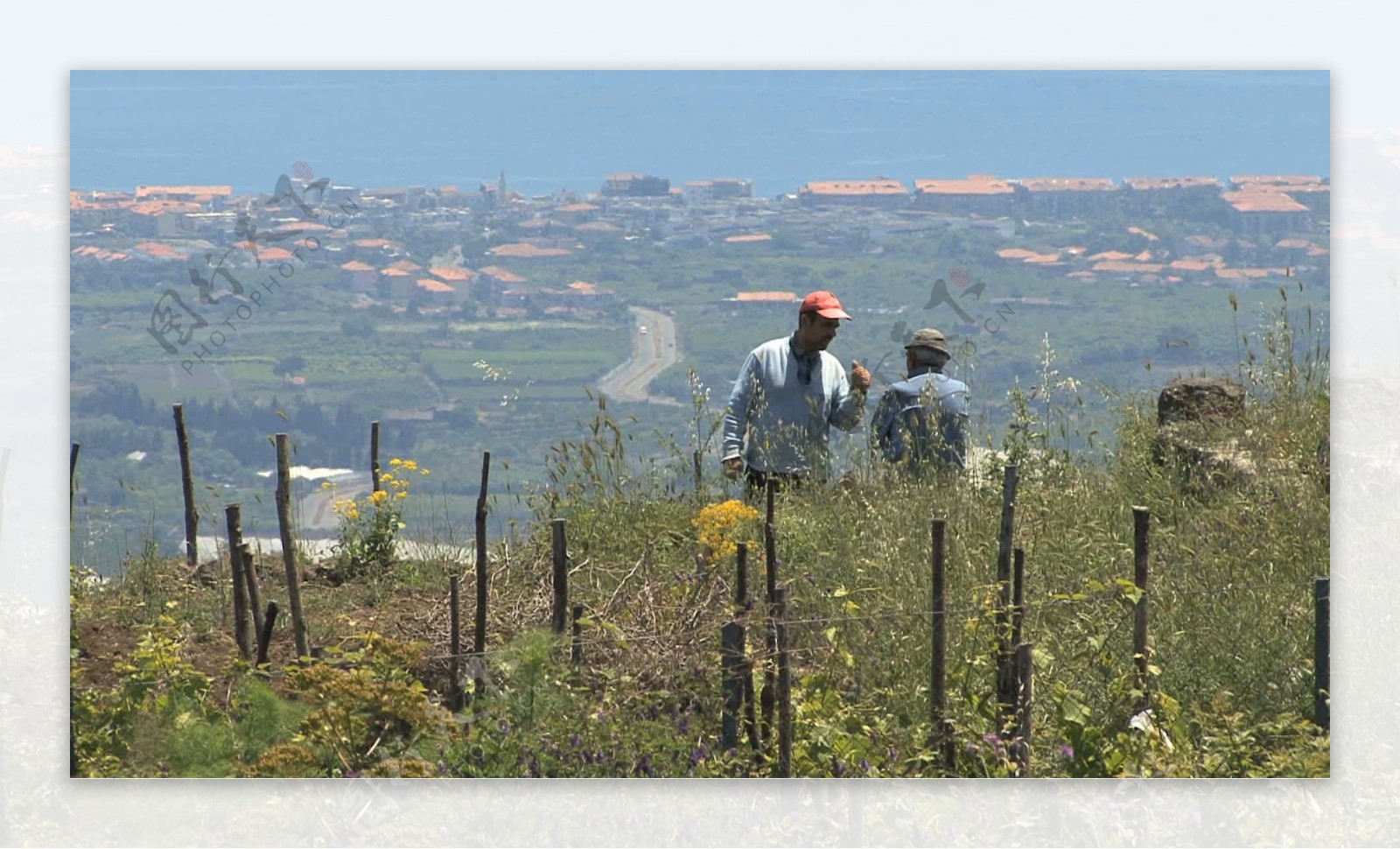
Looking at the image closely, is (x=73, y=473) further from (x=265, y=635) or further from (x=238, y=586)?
(x=265, y=635)

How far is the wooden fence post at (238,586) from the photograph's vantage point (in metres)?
6.36

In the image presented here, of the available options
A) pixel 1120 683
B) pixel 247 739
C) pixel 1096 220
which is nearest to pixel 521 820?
pixel 247 739

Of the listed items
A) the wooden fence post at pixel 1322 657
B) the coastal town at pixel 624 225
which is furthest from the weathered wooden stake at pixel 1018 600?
the coastal town at pixel 624 225

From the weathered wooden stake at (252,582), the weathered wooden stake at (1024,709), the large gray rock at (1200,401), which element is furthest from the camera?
the large gray rock at (1200,401)

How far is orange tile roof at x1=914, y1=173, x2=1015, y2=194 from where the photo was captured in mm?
9977

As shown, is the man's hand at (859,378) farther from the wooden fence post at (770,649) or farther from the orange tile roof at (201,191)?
the orange tile roof at (201,191)

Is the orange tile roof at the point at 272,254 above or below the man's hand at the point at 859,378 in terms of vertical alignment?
above

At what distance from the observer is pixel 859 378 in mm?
8094

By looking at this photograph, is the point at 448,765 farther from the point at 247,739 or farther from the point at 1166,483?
the point at 1166,483

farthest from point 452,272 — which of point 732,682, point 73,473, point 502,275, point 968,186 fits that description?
point 732,682

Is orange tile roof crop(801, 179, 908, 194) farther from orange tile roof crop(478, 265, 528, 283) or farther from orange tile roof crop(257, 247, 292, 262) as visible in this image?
orange tile roof crop(257, 247, 292, 262)

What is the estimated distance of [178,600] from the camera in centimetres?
737

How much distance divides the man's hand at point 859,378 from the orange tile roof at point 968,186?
216cm

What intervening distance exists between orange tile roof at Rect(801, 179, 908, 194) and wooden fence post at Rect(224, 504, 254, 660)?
542cm
